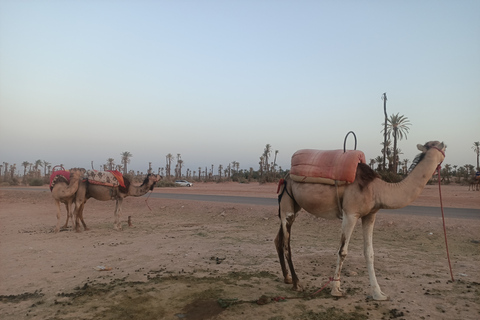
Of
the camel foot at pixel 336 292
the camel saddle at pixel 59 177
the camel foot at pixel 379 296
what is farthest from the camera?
the camel saddle at pixel 59 177

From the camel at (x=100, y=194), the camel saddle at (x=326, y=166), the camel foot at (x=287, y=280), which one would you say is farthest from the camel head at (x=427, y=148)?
the camel at (x=100, y=194)

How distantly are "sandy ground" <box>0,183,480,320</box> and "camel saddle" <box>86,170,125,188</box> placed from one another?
74.8 inches

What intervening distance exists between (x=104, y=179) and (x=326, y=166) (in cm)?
1036

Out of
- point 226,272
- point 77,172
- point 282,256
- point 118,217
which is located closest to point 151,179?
point 118,217

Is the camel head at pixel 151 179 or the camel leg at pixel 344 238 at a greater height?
the camel head at pixel 151 179

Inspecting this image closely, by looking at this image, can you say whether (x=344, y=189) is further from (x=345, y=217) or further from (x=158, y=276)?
(x=158, y=276)

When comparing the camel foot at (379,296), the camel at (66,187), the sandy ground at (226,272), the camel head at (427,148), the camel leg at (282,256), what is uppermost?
the camel head at (427,148)

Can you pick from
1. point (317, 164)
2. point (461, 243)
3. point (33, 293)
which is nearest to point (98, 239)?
point (33, 293)

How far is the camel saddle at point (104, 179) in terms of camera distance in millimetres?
13289

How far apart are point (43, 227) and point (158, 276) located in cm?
1026

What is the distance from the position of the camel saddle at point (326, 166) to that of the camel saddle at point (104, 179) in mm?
9398

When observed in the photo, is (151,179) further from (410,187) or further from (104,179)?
(410,187)

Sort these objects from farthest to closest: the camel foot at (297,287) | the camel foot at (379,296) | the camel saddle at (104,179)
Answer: the camel saddle at (104,179) < the camel foot at (297,287) < the camel foot at (379,296)

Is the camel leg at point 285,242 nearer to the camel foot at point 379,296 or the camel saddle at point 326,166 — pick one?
the camel saddle at point 326,166
